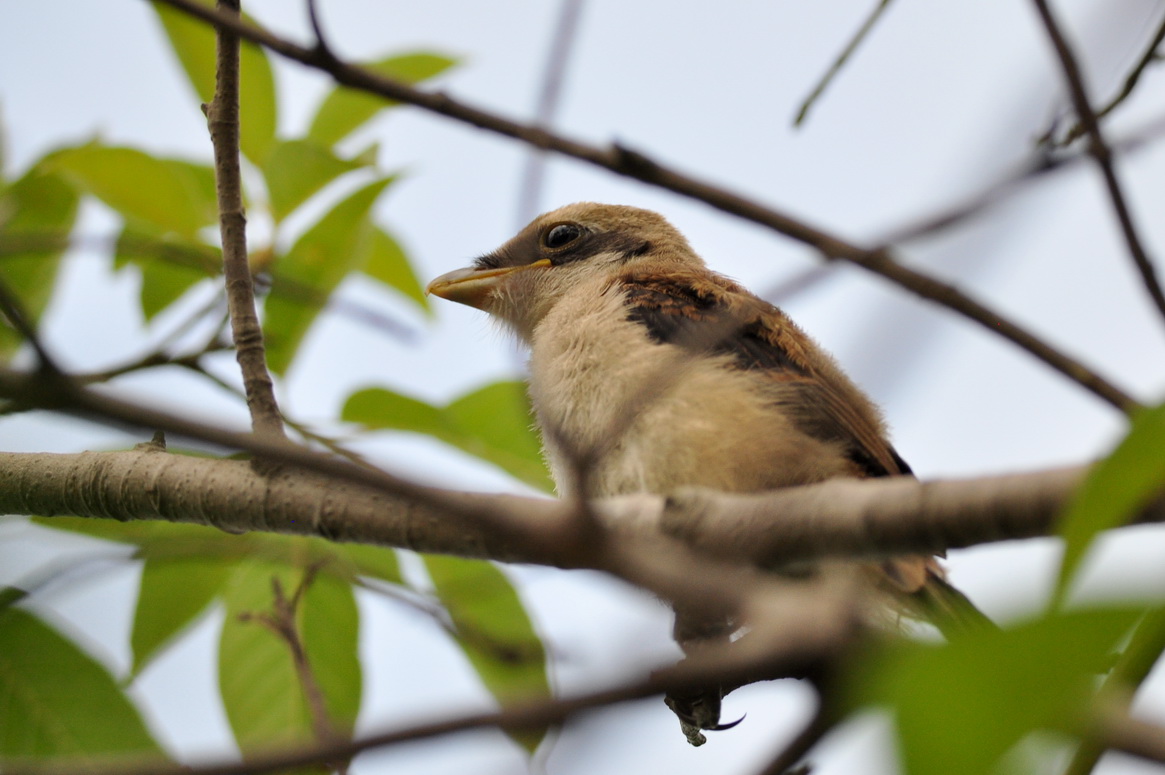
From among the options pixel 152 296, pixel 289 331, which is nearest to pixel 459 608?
pixel 289 331

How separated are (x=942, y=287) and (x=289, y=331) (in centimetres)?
245

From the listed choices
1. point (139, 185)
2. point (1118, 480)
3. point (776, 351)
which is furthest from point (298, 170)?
point (1118, 480)

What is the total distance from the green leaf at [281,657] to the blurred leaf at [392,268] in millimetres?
1570

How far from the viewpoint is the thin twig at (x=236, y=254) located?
110 inches

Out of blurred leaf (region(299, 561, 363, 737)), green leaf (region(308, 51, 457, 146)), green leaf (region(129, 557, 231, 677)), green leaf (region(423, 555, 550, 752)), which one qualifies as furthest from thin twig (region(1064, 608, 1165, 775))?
green leaf (region(308, 51, 457, 146))

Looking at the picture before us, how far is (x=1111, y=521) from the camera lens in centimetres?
101

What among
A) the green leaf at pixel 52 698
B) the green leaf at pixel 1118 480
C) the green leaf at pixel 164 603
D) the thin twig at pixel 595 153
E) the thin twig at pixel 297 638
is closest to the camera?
the green leaf at pixel 1118 480

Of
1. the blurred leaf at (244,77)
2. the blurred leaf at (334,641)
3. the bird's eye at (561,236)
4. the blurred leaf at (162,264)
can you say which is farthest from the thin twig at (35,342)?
the bird's eye at (561,236)

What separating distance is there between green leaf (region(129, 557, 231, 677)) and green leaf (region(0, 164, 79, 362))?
1.16 metres

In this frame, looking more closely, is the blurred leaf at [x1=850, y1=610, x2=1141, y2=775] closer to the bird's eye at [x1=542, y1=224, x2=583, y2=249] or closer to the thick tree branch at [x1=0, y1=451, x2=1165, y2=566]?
the thick tree branch at [x1=0, y1=451, x2=1165, y2=566]

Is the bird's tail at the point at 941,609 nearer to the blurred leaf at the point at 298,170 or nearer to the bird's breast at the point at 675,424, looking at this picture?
the bird's breast at the point at 675,424

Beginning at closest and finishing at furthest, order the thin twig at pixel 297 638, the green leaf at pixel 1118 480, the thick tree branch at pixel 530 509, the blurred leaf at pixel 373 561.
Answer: the green leaf at pixel 1118 480, the thick tree branch at pixel 530 509, the thin twig at pixel 297 638, the blurred leaf at pixel 373 561

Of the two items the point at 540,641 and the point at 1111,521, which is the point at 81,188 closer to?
the point at 540,641

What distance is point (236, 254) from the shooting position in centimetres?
293
